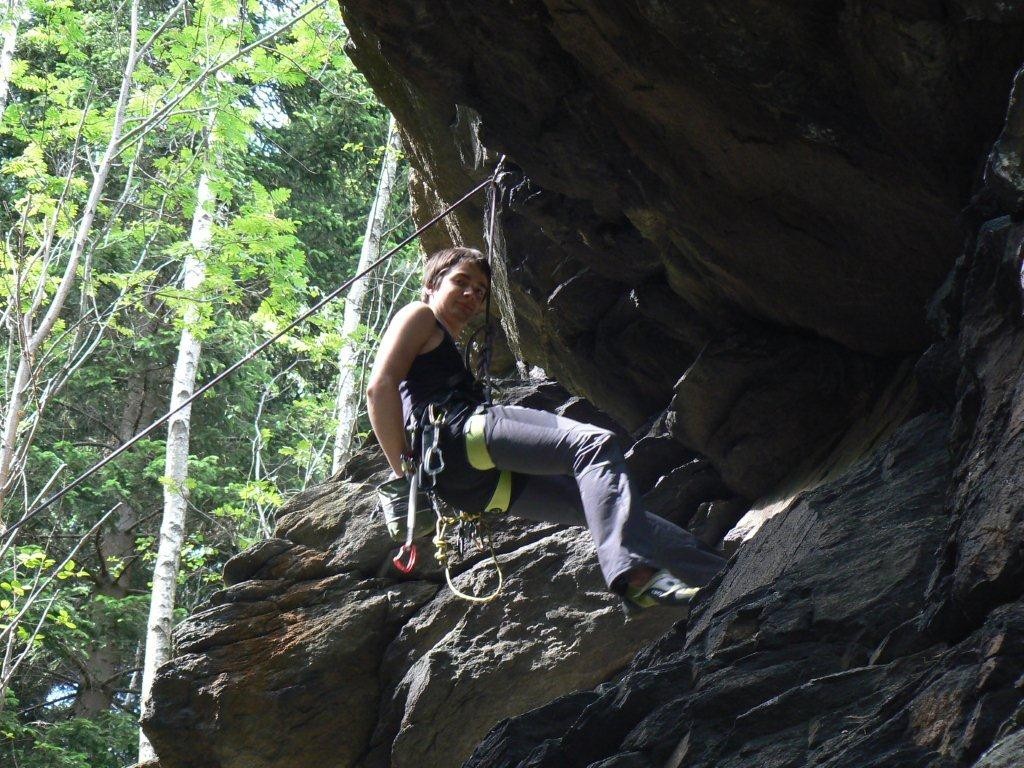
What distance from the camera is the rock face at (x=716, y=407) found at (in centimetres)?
350

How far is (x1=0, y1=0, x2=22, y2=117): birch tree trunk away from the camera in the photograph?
11.9 m

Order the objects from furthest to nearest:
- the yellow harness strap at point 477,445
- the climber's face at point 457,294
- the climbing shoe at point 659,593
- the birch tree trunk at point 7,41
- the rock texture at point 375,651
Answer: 1. the birch tree trunk at point 7,41
2. the rock texture at point 375,651
3. the climber's face at point 457,294
4. the yellow harness strap at point 477,445
5. the climbing shoe at point 659,593

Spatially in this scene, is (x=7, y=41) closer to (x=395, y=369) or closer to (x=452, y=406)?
(x=395, y=369)

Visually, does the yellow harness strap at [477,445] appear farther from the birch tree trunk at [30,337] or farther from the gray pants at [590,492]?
the birch tree trunk at [30,337]

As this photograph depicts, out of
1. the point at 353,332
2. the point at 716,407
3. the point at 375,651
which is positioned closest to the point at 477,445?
the point at 716,407

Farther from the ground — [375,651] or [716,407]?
[716,407]

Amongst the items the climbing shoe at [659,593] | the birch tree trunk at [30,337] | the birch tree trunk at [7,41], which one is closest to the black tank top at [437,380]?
the climbing shoe at [659,593]

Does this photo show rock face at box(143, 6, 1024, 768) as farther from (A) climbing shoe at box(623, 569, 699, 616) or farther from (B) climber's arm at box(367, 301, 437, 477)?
(B) climber's arm at box(367, 301, 437, 477)

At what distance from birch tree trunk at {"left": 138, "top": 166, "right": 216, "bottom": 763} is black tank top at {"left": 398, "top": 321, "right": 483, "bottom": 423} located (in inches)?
233

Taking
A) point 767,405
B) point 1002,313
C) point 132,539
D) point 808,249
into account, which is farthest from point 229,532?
point 1002,313

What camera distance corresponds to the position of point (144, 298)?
16.5m

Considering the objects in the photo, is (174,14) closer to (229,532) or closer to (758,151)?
(229,532)

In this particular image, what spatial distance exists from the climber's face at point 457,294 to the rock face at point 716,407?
2.02 feet

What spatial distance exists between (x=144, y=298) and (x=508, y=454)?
12.8m
